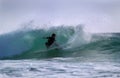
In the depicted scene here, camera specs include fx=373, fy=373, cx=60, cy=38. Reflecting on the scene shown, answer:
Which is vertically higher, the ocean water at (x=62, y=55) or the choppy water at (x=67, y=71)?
the ocean water at (x=62, y=55)

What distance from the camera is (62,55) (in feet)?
67.7

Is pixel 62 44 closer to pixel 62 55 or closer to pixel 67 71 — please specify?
pixel 62 55

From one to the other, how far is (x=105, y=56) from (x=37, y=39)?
9.69 m

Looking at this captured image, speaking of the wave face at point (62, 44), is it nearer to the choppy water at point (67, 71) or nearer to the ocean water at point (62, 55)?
the ocean water at point (62, 55)

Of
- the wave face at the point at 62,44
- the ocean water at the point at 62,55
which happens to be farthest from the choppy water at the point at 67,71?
the wave face at the point at 62,44

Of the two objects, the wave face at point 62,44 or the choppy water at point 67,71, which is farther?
the wave face at point 62,44

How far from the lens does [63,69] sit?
48.1 ft

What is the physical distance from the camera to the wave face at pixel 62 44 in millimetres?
21250

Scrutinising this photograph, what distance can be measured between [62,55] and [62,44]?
4038mm

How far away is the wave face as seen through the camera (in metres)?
21.2

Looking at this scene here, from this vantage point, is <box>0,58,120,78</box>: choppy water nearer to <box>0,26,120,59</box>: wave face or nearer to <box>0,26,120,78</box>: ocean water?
<box>0,26,120,78</box>: ocean water

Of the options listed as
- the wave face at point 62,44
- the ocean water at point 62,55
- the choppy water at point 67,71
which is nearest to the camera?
the choppy water at point 67,71

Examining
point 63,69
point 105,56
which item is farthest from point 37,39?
point 63,69

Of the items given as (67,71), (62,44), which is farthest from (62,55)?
(67,71)
